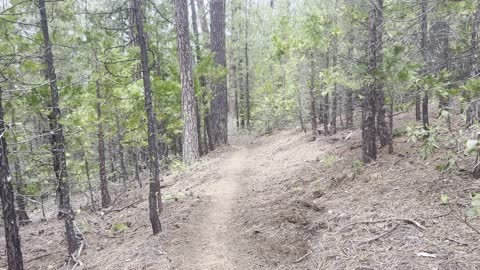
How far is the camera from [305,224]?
226 inches

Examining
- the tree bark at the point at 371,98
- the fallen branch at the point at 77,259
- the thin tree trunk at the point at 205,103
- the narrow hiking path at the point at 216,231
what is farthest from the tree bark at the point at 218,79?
the fallen branch at the point at 77,259

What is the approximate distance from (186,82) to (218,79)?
12.8 feet

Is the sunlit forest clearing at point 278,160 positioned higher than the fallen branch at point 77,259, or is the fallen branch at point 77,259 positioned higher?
the sunlit forest clearing at point 278,160

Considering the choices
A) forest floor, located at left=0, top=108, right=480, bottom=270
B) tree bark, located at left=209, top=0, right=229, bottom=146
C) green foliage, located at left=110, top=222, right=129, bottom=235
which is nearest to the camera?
forest floor, located at left=0, top=108, right=480, bottom=270

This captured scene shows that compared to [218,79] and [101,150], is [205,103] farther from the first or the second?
[101,150]

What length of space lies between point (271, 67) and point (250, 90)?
390 cm

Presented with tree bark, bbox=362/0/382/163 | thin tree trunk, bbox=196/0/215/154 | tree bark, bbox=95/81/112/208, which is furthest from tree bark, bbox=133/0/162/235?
thin tree trunk, bbox=196/0/215/154

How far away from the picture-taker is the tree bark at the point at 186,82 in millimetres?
11016

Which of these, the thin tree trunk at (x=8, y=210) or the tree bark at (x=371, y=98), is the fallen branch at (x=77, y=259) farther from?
the tree bark at (x=371, y=98)

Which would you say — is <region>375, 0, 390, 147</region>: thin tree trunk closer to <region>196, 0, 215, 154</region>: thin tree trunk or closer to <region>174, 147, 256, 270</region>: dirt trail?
<region>174, 147, 256, 270</region>: dirt trail

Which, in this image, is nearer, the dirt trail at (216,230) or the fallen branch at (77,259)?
the dirt trail at (216,230)

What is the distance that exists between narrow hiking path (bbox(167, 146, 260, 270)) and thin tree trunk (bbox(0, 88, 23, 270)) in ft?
9.34

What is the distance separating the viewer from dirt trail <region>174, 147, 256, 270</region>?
5219 mm

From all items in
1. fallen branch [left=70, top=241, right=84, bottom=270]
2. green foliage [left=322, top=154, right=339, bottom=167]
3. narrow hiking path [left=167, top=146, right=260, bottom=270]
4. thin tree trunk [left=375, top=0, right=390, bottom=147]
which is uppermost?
thin tree trunk [left=375, top=0, right=390, bottom=147]
